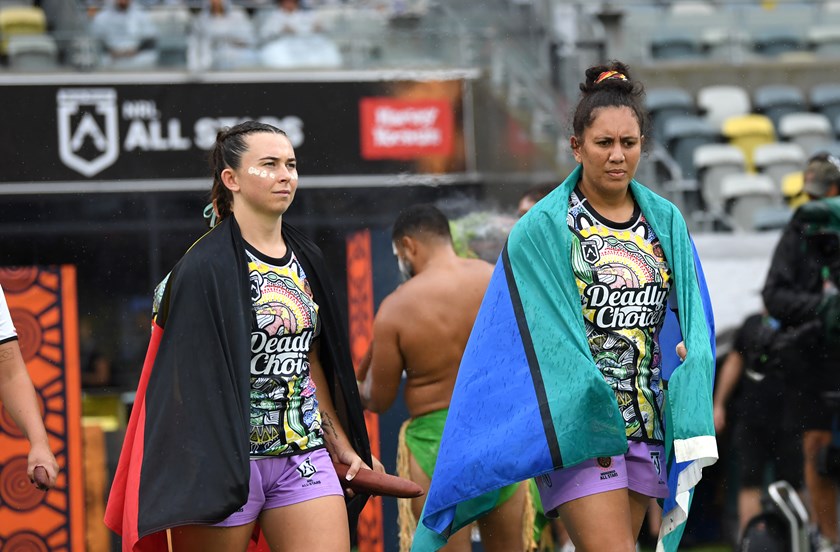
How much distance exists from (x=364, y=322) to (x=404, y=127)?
3.91 metres

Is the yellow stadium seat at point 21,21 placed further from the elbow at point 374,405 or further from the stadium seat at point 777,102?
the stadium seat at point 777,102

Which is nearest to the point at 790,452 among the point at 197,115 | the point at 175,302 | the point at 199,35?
the point at 175,302

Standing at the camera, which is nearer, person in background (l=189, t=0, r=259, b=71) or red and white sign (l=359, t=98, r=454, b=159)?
red and white sign (l=359, t=98, r=454, b=159)

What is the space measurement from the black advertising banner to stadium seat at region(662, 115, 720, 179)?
2.98 meters

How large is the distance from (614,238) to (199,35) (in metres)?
8.48

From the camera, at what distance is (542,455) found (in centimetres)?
433

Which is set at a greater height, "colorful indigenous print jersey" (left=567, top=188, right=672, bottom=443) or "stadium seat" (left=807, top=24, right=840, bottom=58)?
"stadium seat" (left=807, top=24, right=840, bottom=58)

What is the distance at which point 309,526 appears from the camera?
171 inches

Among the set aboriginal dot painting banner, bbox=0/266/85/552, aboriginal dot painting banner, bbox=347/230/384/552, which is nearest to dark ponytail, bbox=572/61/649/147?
aboriginal dot painting banner, bbox=347/230/384/552

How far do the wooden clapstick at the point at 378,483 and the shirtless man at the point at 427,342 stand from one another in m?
1.41

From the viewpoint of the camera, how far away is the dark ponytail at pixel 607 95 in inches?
177

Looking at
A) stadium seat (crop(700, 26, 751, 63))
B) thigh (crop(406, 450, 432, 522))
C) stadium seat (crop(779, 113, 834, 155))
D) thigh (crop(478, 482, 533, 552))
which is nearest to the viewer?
thigh (crop(478, 482, 533, 552))

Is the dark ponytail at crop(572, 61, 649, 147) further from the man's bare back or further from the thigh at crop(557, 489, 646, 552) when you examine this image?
the man's bare back

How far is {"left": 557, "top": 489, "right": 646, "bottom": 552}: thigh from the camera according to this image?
4.26 m
